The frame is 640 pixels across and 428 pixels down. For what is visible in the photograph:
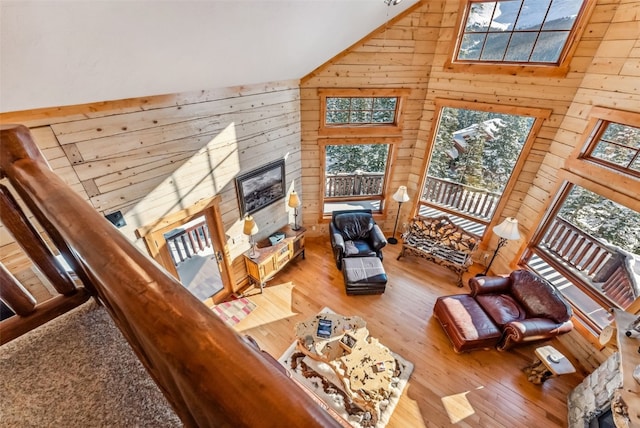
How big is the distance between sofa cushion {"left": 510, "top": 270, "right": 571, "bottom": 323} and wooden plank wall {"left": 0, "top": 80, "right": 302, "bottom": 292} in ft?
12.8

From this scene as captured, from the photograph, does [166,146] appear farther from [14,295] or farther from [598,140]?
[598,140]

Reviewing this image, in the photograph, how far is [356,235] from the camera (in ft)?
16.7

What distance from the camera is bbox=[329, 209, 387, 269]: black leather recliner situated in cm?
473

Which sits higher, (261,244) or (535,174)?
(535,174)

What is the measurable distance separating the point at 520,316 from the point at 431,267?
1.59 metres

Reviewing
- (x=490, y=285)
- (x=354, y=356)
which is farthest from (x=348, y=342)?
(x=490, y=285)

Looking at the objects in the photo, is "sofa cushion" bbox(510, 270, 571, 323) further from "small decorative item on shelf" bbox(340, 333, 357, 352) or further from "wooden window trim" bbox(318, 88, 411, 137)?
"wooden window trim" bbox(318, 88, 411, 137)

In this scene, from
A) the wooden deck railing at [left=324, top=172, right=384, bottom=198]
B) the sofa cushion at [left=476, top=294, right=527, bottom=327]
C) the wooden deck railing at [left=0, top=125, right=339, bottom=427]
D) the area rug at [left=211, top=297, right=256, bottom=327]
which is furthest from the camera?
the wooden deck railing at [left=324, top=172, right=384, bottom=198]

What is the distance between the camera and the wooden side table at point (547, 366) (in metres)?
3.03

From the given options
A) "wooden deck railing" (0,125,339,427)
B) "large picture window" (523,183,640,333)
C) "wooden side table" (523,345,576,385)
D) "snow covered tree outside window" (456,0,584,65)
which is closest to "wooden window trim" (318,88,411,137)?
"snow covered tree outside window" (456,0,584,65)

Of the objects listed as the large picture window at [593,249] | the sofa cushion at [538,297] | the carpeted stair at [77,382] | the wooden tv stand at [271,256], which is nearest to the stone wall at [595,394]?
the sofa cushion at [538,297]

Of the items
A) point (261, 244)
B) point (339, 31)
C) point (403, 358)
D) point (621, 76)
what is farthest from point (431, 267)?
point (339, 31)

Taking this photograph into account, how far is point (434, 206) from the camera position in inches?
208

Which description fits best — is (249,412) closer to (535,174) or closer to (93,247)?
(93,247)
